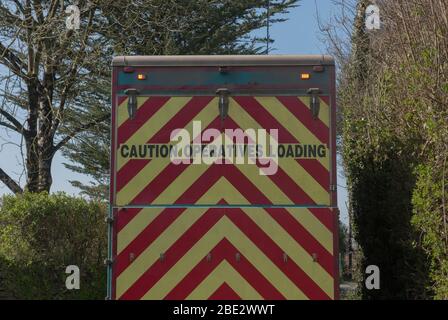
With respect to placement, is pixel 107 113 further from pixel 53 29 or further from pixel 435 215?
pixel 435 215

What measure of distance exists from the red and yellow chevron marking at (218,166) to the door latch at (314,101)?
4 centimetres

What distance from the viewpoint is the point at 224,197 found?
6453 millimetres

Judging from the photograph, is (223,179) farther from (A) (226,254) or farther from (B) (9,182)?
(B) (9,182)

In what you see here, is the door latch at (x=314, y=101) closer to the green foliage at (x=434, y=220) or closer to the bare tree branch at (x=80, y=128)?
the green foliage at (x=434, y=220)

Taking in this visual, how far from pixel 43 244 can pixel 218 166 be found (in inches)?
212

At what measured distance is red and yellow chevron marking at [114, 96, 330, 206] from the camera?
21.1 ft

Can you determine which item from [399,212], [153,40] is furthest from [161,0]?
[399,212]

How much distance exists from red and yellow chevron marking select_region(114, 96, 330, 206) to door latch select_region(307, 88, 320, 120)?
0.13 feet

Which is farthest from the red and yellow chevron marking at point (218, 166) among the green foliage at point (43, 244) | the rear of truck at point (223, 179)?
the green foliage at point (43, 244)

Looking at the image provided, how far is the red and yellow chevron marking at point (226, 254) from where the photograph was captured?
6.37m

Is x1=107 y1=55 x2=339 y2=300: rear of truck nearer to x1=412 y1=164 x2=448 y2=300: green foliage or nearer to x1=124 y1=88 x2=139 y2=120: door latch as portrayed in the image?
x1=124 y1=88 x2=139 y2=120: door latch

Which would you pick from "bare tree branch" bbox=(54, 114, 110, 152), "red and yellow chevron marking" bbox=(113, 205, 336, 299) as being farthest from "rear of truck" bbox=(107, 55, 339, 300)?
"bare tree branch" bbox=(54, 114, 110, 152)

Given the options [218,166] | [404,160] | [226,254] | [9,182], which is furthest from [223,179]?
[9,182]

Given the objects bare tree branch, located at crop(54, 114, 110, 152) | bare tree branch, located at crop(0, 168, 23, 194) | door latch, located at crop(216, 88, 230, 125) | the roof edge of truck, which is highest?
bare tree branch, located at crop(54, 114, 110, 152)
